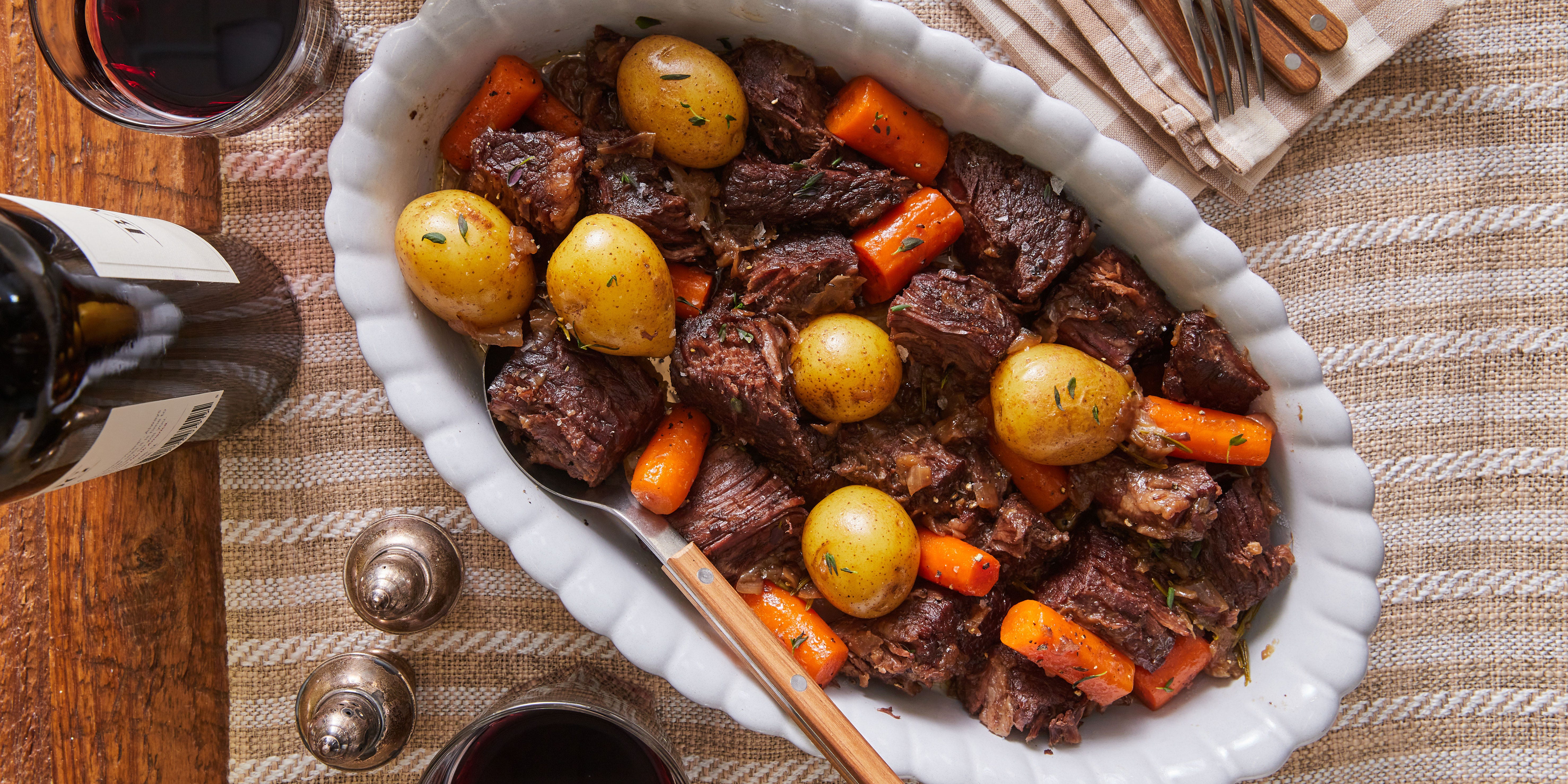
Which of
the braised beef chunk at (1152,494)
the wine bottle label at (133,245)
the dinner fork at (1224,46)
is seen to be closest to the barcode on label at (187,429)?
the wine bottle label at (133,245)

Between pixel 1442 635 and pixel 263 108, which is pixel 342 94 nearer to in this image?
pixel 263 108

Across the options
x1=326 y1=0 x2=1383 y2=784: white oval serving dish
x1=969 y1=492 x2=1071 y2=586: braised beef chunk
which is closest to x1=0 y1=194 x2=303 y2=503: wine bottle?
x1=326 y1=0 x2=1383 y2=784: white oval serving dish

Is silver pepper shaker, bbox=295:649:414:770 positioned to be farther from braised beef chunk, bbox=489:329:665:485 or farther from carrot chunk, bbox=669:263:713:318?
carrot chunk, bbox=669:263:713:318

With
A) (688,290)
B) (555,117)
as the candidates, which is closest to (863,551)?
(688,290)

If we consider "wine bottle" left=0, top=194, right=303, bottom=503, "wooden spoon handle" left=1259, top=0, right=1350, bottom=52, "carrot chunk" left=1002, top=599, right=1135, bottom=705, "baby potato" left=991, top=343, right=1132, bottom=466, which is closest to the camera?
"wine bottle" left=0, top=194, right=303, bottom=503

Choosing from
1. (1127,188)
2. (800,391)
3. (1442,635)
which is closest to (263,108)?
(800,391)

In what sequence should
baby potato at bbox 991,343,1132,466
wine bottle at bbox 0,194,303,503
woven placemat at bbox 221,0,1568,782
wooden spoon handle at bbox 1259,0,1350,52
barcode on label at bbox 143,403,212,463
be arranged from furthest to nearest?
woven placemat at bbox 221,0,1568,782 < wooden spoon handle at bbox 1259,0,1350,52 < baby potato at bbox 991,343,1132,466 < barcode on label at bbox 143,403,212,463 < wine bottle at bbox 0,194,303,503

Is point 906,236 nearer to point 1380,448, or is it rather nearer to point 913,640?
point 913,640
